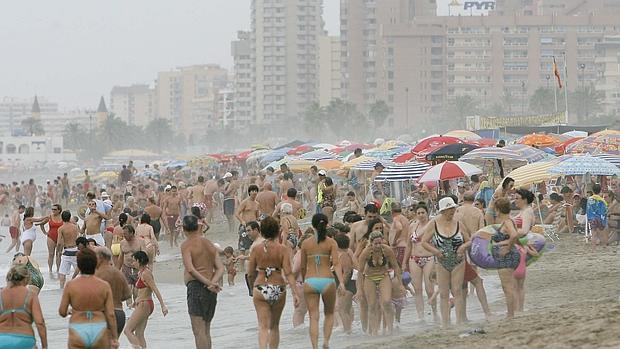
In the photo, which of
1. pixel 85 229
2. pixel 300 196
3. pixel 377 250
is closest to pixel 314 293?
pixel 377 250

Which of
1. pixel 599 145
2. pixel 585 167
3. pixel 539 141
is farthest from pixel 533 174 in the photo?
pixel 539 141

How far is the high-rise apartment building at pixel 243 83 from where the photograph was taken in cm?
17838

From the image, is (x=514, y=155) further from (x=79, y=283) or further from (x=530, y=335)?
(x=79, y=283)

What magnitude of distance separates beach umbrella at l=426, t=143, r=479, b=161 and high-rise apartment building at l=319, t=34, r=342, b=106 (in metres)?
141

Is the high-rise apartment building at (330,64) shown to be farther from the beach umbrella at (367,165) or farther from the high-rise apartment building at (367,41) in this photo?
the beach umbrella at (367,165)

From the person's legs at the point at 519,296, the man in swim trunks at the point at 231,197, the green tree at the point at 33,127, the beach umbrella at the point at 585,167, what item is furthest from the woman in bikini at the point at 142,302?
the green tree at the point at 33,127

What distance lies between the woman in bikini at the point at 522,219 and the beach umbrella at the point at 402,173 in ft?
32.4

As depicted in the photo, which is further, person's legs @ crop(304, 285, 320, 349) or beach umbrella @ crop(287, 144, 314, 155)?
beach umbrella @ crop(287, 144, 314, 155)

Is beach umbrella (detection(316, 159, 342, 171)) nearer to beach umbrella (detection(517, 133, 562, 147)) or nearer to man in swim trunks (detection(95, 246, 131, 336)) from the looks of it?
beach umbrella (detection(517, 133, 562, 147))

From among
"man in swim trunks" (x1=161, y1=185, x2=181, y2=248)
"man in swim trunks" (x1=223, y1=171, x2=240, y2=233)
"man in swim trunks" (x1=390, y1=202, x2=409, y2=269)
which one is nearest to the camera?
"man in swim trunks" (x1=390, y1=202, x2=409, y2=269)

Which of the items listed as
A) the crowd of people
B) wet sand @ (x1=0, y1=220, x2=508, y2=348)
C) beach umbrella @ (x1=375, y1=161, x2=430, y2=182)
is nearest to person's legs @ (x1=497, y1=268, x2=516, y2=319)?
the crowd of people

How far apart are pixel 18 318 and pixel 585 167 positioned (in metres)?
12.5

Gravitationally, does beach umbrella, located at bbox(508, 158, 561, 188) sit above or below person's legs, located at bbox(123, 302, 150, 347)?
above

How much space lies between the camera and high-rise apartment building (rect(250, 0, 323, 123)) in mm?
169000
